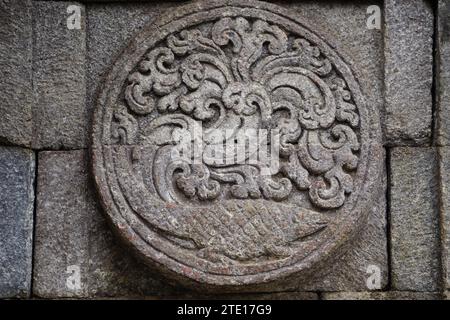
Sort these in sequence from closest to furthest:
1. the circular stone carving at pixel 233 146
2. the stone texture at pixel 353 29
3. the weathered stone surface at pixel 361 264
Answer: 1. the circular stone carving at pixel 233 146
2. the weathered stone surface at pixel 361 264
3. the stone texture at pixel 353 29

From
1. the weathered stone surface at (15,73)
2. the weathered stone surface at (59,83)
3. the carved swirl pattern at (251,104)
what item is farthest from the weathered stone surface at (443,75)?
the weathered stone surface at (15,73)

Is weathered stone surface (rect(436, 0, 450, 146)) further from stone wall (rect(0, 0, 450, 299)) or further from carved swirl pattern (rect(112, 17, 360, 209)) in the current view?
carved swirl pattern (rect(112, 17, 360, 209))

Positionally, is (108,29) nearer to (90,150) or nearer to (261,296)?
(90,150)

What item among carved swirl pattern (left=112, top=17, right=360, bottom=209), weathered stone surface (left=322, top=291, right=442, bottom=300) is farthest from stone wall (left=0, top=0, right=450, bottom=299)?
carved swirl pattern (left=112, top=17, right=360, bottom=209)

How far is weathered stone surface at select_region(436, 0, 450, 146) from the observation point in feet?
10.2

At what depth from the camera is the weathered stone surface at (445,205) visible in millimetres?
3031

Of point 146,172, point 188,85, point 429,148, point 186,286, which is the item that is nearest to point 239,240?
point 186,286

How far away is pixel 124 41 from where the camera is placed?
10.6 ft

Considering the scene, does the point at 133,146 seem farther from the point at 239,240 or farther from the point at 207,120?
the point at 239,240

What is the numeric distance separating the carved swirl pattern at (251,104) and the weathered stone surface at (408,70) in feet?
0.63

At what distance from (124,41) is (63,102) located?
369 mm

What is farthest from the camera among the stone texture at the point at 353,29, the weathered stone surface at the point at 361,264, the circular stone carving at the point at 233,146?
the stone texture at the point at 353,29

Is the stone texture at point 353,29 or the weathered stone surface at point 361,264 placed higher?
the stone texture at point 353,29

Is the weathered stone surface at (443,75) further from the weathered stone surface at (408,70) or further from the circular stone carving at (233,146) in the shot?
the circular stone carving at (233,146)
